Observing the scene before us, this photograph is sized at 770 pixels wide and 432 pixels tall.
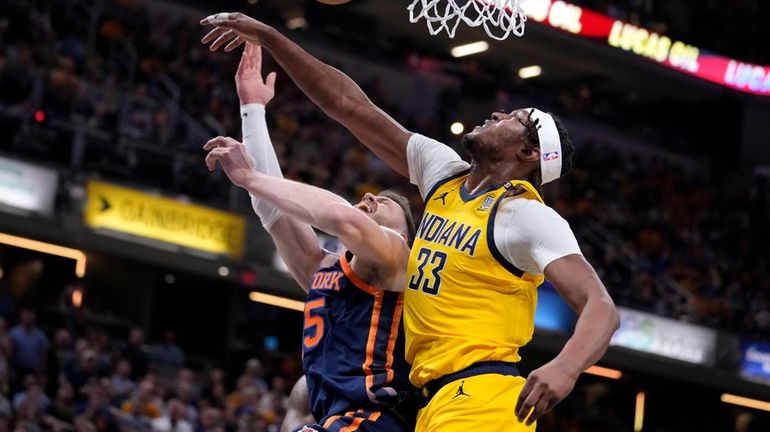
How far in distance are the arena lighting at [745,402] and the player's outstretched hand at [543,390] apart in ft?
74.7

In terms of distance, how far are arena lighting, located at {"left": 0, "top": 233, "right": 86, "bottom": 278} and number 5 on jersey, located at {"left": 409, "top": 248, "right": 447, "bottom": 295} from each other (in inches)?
608

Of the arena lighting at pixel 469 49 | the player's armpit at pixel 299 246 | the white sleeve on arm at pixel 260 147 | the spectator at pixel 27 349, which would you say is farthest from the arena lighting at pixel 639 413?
the white sleeve on arm at pixel 260 147

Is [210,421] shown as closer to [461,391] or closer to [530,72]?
[461,391]

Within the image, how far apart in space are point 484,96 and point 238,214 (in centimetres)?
994

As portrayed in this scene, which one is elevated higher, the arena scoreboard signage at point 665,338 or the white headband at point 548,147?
the white headband at point 548,147

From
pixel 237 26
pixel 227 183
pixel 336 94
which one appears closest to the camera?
pixel 237 26

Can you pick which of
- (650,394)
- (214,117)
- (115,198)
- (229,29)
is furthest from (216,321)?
(229,29)

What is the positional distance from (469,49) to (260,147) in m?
21.9

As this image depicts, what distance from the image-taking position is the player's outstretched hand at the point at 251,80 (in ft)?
19.5

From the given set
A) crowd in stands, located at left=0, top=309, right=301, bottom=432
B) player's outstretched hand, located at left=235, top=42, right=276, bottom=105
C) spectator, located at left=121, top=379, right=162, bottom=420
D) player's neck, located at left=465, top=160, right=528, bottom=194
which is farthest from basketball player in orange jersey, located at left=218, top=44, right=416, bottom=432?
spectator, located at left=121, top=379, right=162, bottom=420

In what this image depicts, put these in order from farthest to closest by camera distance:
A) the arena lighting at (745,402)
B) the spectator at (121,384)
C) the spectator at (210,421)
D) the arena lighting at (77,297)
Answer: the arena lighting at (745,402) < the arena lighting at (77,297) < the spectator at (210,421) < the spectator at (121,384)

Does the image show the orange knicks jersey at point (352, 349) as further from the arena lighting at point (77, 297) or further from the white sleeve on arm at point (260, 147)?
the arena lighting at point (77, 297)

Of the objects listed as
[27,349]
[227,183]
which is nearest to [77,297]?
[227,183]

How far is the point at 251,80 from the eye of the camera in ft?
19.8
